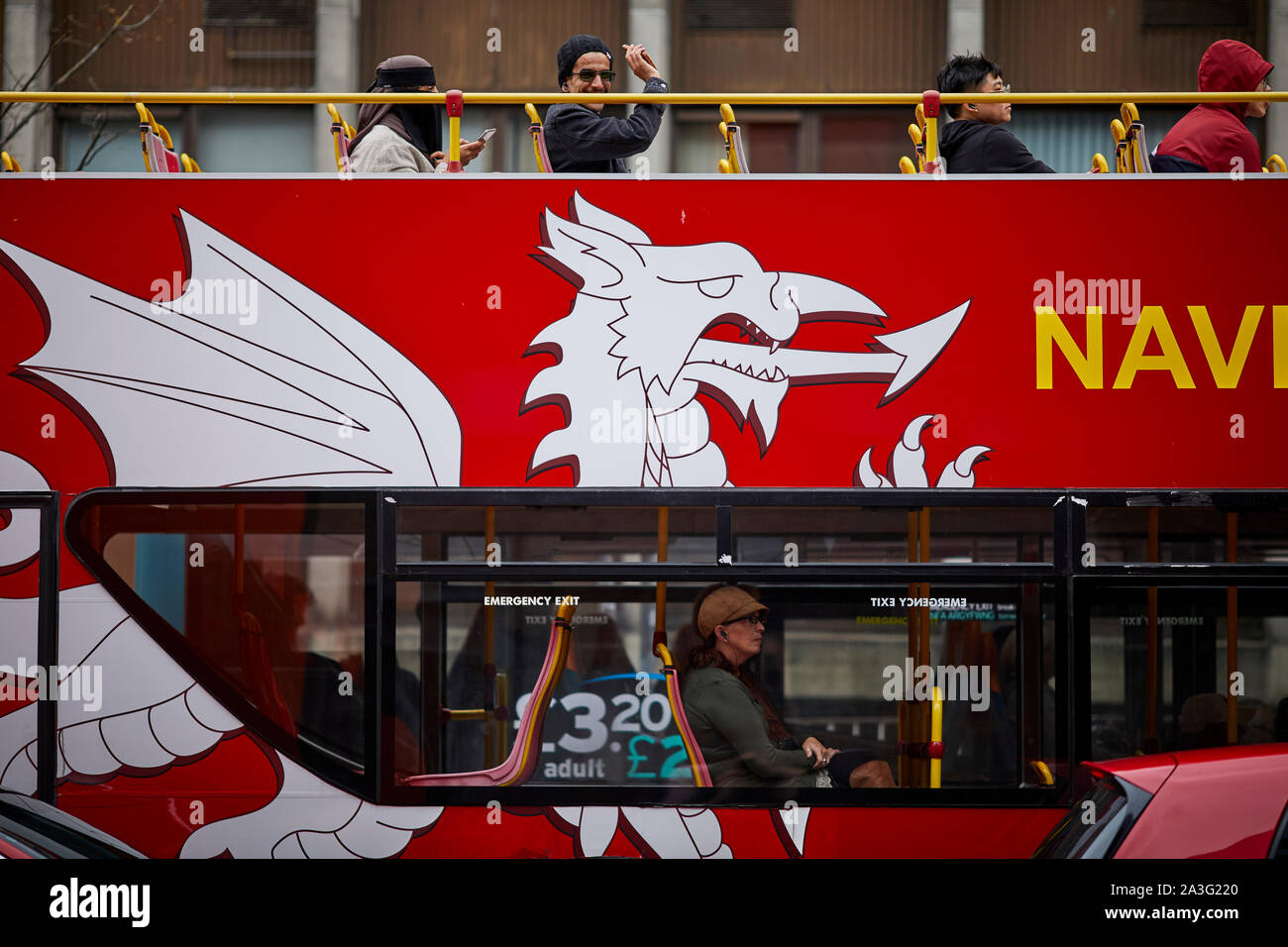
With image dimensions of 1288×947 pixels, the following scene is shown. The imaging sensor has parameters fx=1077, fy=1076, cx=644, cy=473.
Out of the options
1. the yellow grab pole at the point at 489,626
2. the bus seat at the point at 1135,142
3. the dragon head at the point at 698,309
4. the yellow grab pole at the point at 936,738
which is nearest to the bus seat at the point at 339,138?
the dragon head at the point at 698,309

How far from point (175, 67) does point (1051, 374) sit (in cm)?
983

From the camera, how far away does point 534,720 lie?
4582 millimetres

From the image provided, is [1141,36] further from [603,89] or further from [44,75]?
[44,75]

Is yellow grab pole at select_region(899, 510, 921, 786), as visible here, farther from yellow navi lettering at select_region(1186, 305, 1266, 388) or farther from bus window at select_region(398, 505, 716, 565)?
yellow navi lettering at select_region(1186, 305, 1266, 388)

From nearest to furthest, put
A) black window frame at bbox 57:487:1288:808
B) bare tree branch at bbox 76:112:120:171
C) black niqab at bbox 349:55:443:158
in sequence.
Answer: black window frame at bbox 57:487:1288:808 → black niqab at bbox 349:55:443:158 → bare tree branch at bbox 76:112:120:171

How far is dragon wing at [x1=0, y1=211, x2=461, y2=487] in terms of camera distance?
4348 millimetres

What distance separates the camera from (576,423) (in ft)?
14.3

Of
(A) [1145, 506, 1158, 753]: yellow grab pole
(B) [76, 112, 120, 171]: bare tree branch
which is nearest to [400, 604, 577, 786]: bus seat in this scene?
(A) [1145, 506, 1158, 753]: yellow grab pole

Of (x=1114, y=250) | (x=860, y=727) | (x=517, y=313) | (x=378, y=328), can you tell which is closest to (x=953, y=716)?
(x=860, y=727)

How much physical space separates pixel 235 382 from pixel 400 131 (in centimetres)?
138

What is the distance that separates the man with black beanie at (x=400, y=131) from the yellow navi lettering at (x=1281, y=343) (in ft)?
11.4

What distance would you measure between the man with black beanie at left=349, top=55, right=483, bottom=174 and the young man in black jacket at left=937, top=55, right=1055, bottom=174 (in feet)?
7.02

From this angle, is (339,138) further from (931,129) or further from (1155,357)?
(1155,357)

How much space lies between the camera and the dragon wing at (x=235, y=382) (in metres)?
4.35
